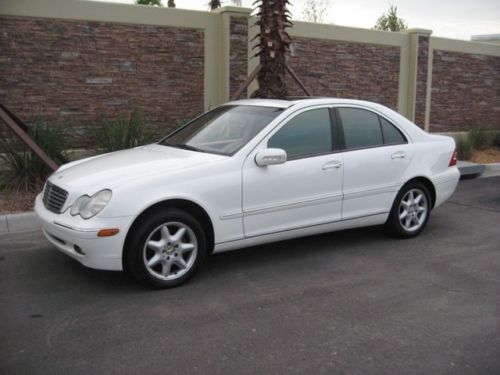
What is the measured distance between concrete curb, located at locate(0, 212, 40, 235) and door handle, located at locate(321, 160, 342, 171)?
360 cm

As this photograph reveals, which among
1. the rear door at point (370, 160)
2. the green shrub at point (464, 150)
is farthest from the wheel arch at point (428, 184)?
the green shrub at point (464, 150)

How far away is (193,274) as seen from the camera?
17.0 ft

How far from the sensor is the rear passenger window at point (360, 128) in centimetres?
618

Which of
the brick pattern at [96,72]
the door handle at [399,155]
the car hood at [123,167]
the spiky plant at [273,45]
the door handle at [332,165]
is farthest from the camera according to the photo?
the spiky plant at [273,45]

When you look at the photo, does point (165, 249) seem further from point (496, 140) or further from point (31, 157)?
point (496, 140)

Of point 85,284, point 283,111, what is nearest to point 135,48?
point 283,111

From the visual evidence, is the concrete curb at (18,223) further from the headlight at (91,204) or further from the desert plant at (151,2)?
the desert plant at (151,2)

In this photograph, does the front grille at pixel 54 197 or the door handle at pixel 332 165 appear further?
the door handle at pixel 332 165

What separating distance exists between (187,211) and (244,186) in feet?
1.83

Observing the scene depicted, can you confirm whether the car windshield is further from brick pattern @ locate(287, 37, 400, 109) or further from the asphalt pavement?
brick pattern @ locate(287, 37, 400, 109)

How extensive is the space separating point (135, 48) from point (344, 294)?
22.9 ft

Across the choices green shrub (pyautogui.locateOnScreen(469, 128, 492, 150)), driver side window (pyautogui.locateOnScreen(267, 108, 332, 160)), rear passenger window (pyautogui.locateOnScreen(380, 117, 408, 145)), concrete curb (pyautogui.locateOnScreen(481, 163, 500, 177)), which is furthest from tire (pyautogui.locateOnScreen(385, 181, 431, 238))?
green shrub (pyautogui.locateOnScreen(469, 128, 492, 150))

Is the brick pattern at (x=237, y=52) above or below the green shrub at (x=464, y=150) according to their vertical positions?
above

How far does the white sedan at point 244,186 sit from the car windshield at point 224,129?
0.02 m
